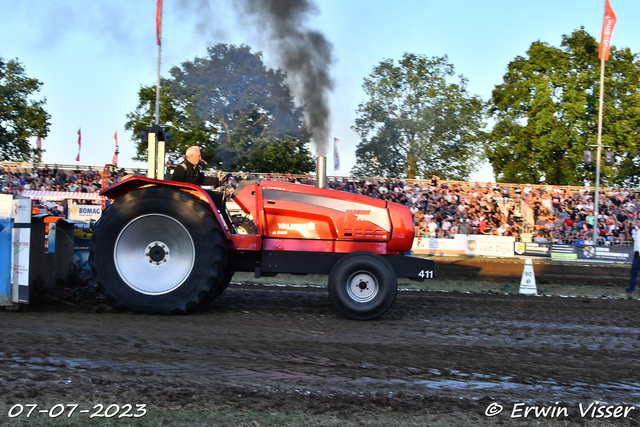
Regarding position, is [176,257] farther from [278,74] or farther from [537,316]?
[278,74]

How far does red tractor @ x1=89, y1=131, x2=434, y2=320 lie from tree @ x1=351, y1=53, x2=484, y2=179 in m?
23.2

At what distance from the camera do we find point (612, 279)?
13703 mm

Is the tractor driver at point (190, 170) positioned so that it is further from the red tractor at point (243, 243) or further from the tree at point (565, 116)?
the tree at point (565, 116)

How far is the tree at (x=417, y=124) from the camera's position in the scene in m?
29.7

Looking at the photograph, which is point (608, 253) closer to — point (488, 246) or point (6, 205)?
point (488, 246)

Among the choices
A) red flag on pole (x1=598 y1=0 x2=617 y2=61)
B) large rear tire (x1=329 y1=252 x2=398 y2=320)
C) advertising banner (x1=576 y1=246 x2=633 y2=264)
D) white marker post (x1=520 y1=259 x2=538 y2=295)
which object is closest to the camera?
large rear tire (x1=329 y1=252 x2=398 y2=320)

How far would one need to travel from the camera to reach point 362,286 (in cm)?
607

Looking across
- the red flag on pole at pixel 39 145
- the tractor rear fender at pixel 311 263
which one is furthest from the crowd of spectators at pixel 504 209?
the red flag on pole at pixel 39 145

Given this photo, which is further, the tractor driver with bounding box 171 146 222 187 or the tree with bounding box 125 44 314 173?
the tree with bounding box 125 44 314 173

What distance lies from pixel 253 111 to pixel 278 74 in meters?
4.50

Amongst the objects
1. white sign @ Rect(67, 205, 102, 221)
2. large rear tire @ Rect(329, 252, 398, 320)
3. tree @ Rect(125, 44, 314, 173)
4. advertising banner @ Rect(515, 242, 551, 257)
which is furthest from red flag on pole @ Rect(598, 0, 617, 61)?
large rear tire @ Rect(329, 252, 398, 320)

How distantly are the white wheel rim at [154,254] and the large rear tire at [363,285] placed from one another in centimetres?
156

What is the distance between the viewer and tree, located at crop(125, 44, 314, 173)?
1576 cm

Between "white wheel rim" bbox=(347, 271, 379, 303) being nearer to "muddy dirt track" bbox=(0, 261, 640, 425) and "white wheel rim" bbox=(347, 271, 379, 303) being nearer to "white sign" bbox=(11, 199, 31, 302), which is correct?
"muddy dirt track" bbox=(0, 261, 640, 425)
